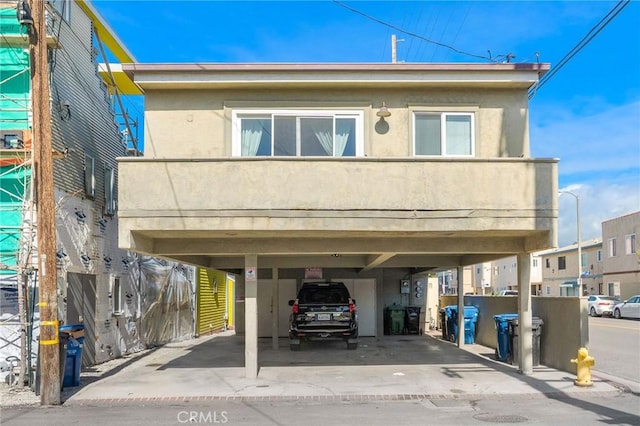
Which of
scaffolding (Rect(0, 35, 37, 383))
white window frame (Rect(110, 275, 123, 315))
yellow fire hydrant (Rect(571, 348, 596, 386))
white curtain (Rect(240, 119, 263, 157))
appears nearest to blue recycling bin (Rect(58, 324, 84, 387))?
scaffolding (Rect(0, 35, 37, 383))

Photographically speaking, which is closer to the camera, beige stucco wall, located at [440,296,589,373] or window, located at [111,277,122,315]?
beige stucco wall, located at [440,296,589,373]

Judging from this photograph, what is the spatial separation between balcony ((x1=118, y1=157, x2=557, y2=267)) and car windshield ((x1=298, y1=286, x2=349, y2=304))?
597cm

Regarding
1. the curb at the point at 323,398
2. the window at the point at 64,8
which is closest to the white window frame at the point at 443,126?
the curb at the point at 323,398

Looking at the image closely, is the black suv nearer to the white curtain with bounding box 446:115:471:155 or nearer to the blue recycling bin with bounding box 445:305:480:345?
the blue recycling bin with bounding box 445:305:480:345

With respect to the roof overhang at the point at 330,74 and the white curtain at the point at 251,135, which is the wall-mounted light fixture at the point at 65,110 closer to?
the roof overhang at the point at 330,74

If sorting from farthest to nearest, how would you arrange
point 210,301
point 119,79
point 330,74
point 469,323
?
1. point 210,301
2. point 119,79
3. point 469,323
4. point 330,74

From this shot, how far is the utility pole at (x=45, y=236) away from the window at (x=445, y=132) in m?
6.95

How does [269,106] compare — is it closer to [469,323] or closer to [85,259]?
[85,259]

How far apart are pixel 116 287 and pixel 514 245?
10.2 metres

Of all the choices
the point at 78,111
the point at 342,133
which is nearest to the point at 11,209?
the point at 78,111

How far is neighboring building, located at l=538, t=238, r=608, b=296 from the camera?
49.8 m

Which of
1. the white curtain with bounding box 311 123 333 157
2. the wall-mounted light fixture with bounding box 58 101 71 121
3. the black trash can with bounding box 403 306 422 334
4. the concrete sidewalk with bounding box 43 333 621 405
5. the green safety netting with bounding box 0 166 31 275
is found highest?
the wall-mounted light fixture with bounding box 58 101 71 121

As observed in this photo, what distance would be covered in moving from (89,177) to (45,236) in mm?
4749

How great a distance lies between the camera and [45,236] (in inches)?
393
